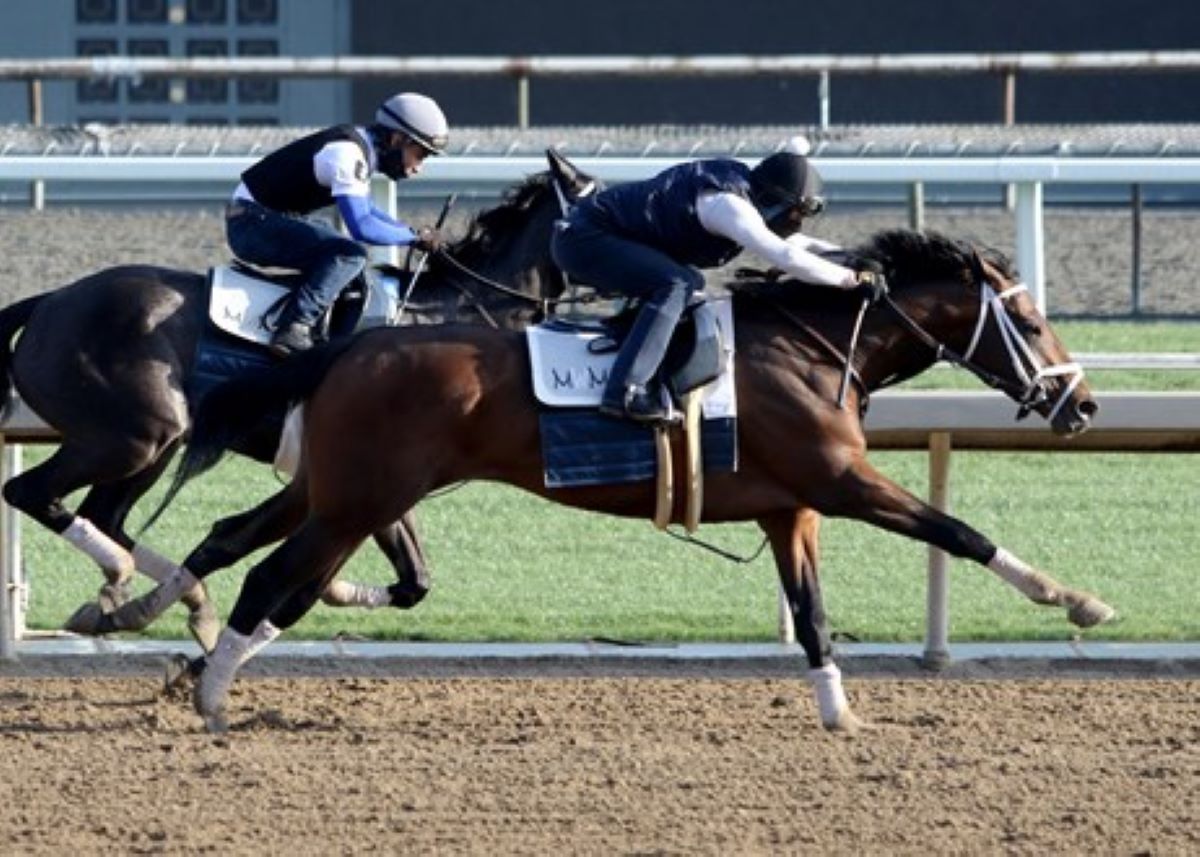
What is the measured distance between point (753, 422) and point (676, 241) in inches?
23.3

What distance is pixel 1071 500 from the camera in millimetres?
12977

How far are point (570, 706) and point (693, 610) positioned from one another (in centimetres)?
186

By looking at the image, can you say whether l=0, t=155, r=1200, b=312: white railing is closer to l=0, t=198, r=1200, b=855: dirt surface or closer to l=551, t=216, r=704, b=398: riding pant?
l=0, t=198, r=1200, b=855: dirt surface

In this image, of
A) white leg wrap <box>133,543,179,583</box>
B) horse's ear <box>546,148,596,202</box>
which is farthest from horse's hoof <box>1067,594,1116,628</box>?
white leg wrap <box>133,543,179,583</box>

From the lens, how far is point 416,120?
1013 cm

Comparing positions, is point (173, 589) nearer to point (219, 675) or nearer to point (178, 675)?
point (178, 675)

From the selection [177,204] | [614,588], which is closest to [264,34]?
[177,204]

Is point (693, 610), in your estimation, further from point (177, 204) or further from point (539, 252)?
point (177, 204)

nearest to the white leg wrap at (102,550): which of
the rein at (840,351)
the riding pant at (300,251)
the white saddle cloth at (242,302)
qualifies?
the white saddle cloth at (242,302)

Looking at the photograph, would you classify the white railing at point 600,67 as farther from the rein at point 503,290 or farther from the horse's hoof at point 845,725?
the horse's hoof at point 845,725

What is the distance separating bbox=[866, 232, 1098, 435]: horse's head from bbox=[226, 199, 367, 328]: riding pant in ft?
6.04

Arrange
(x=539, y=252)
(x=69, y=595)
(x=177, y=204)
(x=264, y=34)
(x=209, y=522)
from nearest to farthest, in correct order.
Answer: (x=539, y=252)
(x=69, y=595)
(x=209, y=522)
(x=177, y=204)
(x=264, y=34)

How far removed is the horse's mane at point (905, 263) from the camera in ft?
29.7

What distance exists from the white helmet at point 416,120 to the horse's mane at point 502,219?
1.30 feet
